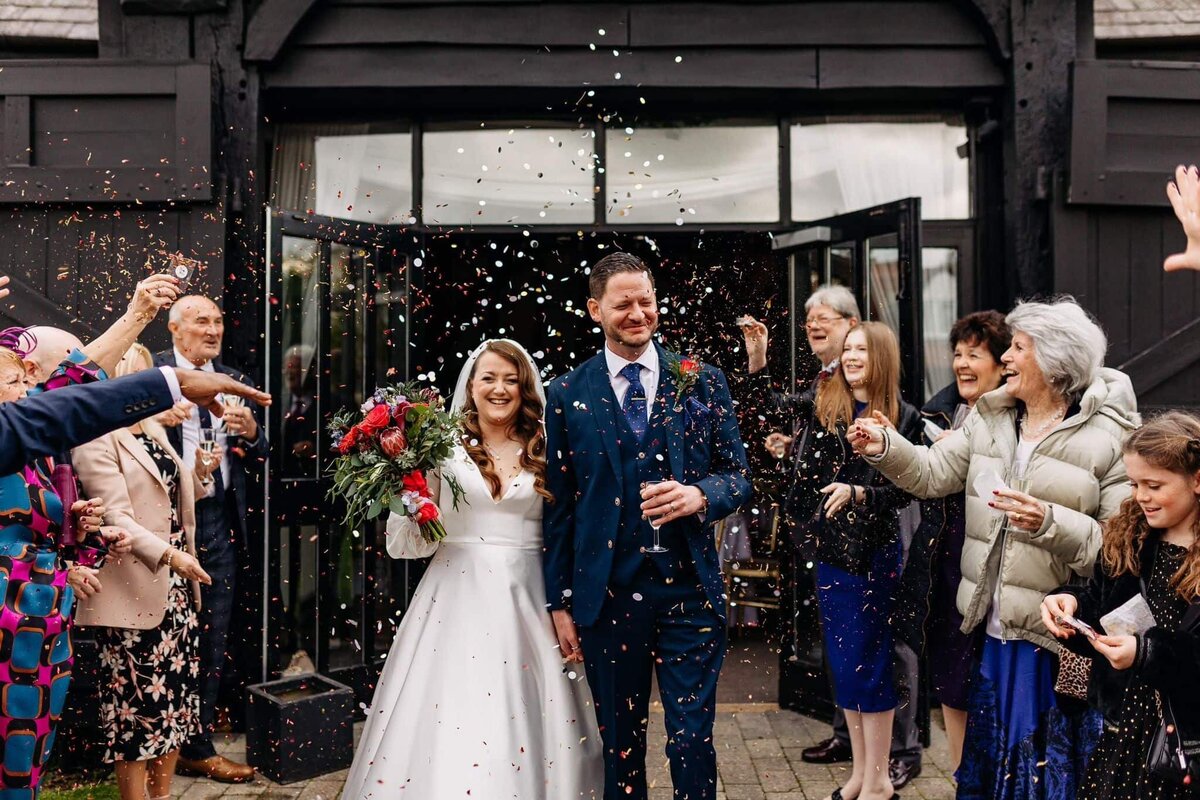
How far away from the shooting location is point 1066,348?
12.1 ft

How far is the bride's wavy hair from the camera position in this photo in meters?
4.16

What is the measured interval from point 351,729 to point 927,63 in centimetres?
479

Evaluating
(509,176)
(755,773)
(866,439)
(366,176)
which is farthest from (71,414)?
(509,176)

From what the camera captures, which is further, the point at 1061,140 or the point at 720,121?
the point at 720,121

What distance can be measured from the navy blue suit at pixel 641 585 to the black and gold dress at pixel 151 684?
180 cm

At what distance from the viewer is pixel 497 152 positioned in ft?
20.6

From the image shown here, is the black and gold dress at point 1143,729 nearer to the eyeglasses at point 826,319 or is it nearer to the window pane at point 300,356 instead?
the eyeglasses at point 826,319

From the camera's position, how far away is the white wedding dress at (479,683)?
3816 mm

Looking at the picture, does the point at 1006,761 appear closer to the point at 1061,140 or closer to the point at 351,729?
the point at 351,729

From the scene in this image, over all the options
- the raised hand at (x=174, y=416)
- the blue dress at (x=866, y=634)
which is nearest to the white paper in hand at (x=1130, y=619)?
the blue dress at (x=866, y=634)

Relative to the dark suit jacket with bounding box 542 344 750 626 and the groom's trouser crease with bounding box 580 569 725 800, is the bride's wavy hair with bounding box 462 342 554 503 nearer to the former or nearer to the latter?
the dark suit jacket with bounding box 542 344 750 626

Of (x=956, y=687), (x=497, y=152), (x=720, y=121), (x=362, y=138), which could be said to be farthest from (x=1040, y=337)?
(x=362, y=138)

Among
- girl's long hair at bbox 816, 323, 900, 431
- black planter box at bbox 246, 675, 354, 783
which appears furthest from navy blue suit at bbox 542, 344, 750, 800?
black planter box at bbox 246, 675, 354, 783

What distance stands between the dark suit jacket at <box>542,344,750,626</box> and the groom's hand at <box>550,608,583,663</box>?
0.04 meters
